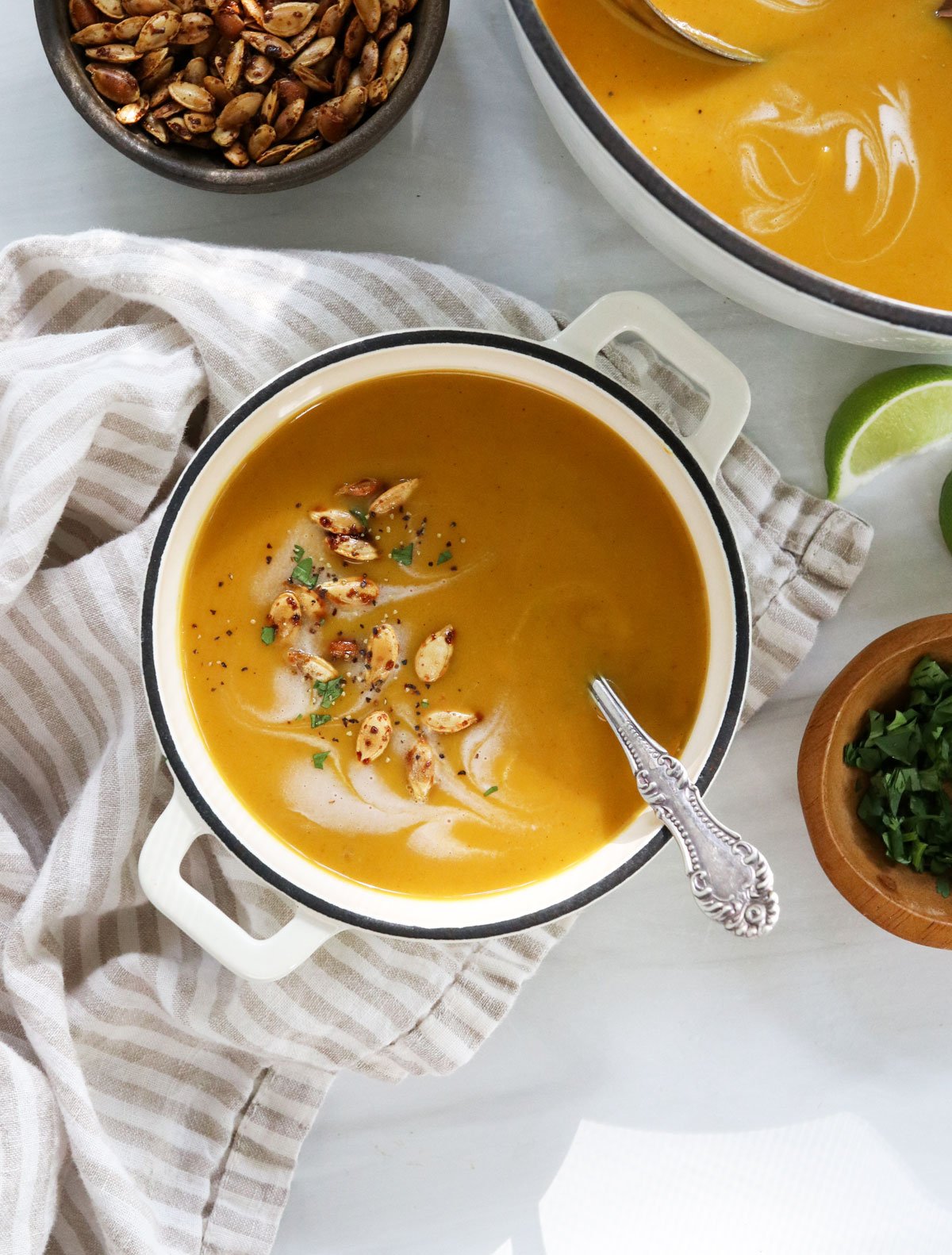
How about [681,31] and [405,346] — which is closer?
[681,31]

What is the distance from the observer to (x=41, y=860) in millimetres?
1248

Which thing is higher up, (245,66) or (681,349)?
(245,66)

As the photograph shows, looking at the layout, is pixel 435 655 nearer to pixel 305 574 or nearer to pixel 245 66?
pixel 305 574

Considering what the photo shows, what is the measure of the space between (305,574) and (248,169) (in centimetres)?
40

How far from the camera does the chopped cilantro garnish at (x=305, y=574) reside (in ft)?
3.53

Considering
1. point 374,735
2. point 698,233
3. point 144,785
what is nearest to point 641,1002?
point 374,735

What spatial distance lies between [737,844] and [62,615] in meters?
0.72

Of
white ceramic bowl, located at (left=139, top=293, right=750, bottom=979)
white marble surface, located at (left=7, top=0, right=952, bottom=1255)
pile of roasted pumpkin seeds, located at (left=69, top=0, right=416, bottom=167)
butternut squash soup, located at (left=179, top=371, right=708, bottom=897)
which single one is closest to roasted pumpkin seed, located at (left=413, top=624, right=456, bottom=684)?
butternut squash soup, located at (left=179, top=371, right=708, bottom=897)

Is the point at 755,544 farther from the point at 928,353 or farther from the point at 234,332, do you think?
the point at 234,332

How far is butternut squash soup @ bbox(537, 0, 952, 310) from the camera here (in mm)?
886

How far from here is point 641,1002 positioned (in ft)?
4.23

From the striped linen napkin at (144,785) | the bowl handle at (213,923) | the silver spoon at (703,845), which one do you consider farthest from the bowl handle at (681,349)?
the bowl handle at (213,923)

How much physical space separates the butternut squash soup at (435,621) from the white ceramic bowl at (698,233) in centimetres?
22

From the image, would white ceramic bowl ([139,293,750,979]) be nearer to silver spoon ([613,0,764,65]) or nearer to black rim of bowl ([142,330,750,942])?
black rim of bowl ([142,330,750,942])
